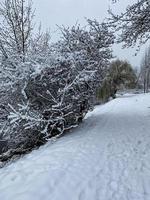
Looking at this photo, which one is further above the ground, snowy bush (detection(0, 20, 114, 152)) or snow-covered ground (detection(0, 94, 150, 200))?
snowy bush (detection(0, 20, 114, 152))

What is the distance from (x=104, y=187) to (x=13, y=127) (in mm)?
4544

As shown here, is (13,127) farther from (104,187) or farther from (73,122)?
(104,187)

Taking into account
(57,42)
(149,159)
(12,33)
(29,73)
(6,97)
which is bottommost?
(149,159)

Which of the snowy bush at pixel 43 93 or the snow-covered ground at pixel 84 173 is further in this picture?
the snowy bush at pixel 43 93

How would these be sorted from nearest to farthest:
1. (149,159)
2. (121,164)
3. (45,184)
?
(45,184)
(121,164)
(149,159)

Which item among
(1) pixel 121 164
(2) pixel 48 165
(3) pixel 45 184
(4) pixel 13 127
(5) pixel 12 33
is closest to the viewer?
(3) pixel 45 184

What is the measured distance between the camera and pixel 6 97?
9609 millimetres

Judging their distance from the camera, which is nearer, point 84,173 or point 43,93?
point 84,173

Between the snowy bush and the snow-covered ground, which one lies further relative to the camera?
the snowy bush

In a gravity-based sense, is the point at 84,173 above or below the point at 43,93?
below

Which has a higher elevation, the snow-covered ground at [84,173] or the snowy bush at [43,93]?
the snowy bush at [43,93]

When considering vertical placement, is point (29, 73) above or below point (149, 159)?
above

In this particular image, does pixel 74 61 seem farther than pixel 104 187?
Yes

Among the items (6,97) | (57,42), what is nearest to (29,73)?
(6,97)
